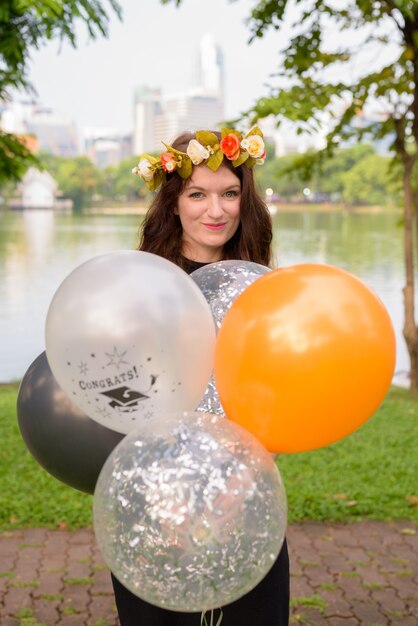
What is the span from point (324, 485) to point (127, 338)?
3.59 metres

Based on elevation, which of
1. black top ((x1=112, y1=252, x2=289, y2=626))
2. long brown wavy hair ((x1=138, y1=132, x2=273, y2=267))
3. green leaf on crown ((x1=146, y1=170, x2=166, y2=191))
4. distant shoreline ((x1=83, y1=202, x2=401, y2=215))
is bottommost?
distant shoreline ((x1=83, y1=202, x2=401, y2=215))

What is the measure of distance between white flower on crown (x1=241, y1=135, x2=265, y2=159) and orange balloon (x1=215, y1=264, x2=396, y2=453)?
657mm

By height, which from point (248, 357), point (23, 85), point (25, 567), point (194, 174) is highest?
point (23, 85)

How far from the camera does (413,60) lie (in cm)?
748

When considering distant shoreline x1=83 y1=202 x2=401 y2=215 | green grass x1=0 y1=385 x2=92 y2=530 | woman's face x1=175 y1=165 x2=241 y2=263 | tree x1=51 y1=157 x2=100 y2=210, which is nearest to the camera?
woman's face x1=175 y1=165 x2=241 y2=263

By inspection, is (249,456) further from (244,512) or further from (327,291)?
(327,291)

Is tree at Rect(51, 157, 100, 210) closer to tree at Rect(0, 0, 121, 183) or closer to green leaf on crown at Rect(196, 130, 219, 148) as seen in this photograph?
tree at Rect(0, 0, 121, 183)

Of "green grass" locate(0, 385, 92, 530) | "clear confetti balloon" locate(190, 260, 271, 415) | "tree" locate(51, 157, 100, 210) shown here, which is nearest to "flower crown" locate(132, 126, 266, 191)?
"clear confetti balloon" locate(190, 260, 271, 415)

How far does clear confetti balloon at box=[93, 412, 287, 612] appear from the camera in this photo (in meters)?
1.48

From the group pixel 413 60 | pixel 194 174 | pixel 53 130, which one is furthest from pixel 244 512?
pixel 53 130

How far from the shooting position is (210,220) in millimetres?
2145

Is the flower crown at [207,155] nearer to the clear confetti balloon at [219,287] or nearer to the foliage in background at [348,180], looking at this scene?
the clear confetti balloon at [219,287]

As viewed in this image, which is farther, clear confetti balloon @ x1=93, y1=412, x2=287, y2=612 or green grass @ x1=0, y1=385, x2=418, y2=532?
green grass @ x1=0, y1=385, x2=418, y2=532

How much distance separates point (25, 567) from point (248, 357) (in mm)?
2749
